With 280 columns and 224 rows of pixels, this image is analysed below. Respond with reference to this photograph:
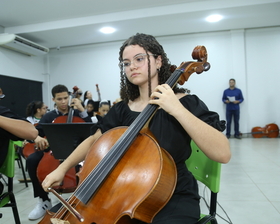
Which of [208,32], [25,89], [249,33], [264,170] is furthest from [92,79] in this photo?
[264,170]

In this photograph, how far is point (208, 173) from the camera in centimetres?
129

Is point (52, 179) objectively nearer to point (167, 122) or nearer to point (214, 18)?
point (167, 122)

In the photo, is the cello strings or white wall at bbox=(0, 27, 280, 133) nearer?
the cello strings

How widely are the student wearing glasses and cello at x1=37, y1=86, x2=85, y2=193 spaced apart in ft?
2.48

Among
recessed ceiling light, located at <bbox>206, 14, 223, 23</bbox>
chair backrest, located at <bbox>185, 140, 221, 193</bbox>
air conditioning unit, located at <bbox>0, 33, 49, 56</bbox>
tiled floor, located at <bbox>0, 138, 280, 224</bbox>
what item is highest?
recessed ceiling light, located at <bbox>206, 14, 223, 23</bbox>

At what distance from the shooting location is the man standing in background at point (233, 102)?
6.80 metres

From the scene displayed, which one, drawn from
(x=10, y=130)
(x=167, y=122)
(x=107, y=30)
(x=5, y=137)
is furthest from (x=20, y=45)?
(x=167, y=122)

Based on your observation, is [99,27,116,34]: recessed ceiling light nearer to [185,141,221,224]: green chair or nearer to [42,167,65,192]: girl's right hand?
[185,141,221,224]: green chair

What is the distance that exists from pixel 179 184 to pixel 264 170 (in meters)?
2.95

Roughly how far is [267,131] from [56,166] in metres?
6.23

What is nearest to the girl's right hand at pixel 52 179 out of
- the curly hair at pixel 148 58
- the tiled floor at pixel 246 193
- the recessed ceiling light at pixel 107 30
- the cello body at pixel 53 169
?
the curly hair at pixel 148 58

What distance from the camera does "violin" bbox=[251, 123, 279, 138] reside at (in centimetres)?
668

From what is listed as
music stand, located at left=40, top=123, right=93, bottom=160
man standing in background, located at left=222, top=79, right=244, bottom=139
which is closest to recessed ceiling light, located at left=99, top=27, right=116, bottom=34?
man standing in background, located at left=222, top=79, right=244, bottom=139

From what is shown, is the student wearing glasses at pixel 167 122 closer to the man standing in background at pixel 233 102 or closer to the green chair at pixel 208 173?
the green chair at pixel 208 173
